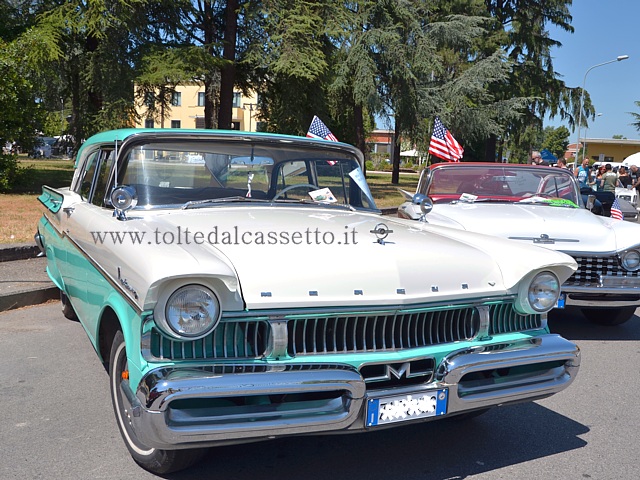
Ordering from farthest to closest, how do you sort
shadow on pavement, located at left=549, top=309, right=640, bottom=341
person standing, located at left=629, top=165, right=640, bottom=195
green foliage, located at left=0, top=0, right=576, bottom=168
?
1. person standing, located at left=629, top=165, right=640, bottom=195
2. green foliage, located at left=0, top=0, right=576, bottom=168
3. shadow on pavement, located at left=549, top=309, right=640, bottom=341

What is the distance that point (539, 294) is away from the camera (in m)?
3.37

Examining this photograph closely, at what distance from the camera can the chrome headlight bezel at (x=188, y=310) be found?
8.40 ft

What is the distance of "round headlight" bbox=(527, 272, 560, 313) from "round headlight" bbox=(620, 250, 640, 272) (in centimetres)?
289

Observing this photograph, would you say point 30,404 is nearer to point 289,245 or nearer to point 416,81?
point 289,245

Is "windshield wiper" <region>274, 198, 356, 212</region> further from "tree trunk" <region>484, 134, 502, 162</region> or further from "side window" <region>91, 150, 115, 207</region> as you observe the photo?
"tree trunk" <region>484, 134, 502, 162</region>

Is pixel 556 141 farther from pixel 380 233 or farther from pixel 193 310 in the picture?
pixel 193 310

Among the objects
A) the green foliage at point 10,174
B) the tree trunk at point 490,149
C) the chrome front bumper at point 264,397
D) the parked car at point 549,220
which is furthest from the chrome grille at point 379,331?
the tree trunk at point 490,149

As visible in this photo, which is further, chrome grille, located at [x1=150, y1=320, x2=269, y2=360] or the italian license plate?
the italian license plate

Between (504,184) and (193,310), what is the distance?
5894mm

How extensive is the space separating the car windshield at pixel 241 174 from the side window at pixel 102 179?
0.28 m

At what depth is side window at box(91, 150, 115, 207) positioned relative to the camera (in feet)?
13.7

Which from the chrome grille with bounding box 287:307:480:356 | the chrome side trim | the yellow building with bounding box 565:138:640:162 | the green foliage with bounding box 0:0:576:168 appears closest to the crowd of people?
the green foliage with bounding box 0:0:576:168

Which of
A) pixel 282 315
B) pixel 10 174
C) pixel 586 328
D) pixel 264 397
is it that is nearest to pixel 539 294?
pixel 282 315

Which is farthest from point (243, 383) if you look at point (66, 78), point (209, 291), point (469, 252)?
point (66, 78)
